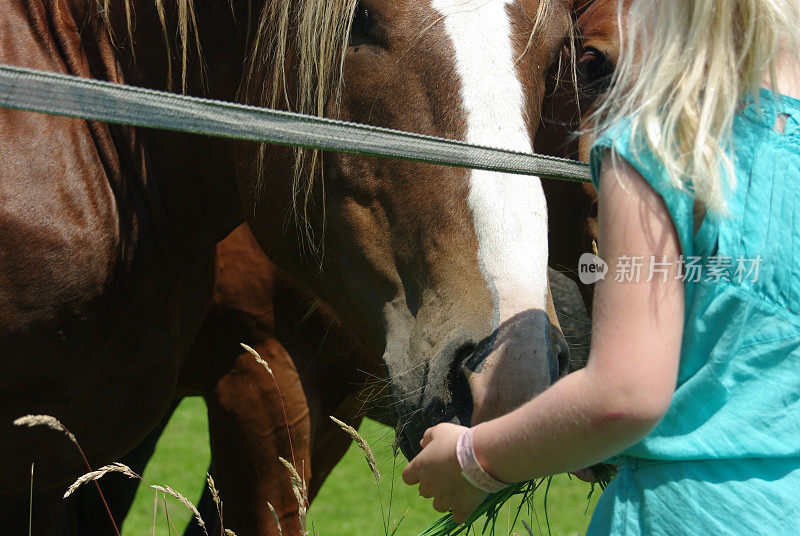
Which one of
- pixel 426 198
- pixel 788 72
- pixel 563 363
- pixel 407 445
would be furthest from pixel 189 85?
pixel 788 72

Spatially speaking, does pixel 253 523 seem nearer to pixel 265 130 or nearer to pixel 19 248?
pixel 19 248

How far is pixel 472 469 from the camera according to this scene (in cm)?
110

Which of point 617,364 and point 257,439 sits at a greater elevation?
point 617,364

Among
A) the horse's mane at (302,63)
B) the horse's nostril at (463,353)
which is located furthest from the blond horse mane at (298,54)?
the horse's nostril at (463,353)

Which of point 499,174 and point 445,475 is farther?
point 499,174

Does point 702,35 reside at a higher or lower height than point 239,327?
higher

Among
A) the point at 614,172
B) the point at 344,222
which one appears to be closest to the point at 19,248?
the point at 344,222

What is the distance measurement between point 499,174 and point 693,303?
507 mm

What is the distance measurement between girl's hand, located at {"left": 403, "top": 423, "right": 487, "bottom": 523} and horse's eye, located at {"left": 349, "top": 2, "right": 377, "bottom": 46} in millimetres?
846

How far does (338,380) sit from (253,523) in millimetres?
533

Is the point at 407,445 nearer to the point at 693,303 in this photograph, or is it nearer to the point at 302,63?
the point at 693,303

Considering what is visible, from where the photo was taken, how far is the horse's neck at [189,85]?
77.3 inches

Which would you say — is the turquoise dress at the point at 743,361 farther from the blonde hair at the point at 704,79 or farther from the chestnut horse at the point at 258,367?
the chestnut horse at the point at 258,367

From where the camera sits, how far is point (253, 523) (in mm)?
2781
